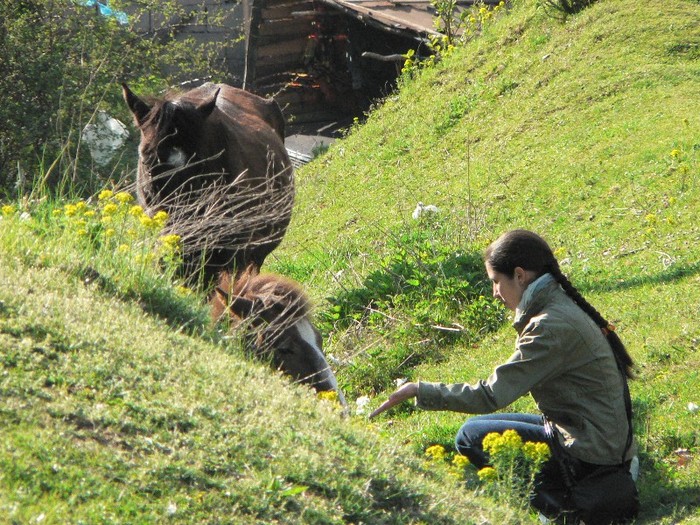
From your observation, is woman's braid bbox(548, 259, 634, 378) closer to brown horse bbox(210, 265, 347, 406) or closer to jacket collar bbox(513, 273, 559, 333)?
jacket collar bbox(513, 273, 559, 333)

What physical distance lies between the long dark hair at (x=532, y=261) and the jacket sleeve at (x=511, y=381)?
34cm

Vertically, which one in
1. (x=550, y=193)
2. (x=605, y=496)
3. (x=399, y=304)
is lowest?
(x=399, y=304)

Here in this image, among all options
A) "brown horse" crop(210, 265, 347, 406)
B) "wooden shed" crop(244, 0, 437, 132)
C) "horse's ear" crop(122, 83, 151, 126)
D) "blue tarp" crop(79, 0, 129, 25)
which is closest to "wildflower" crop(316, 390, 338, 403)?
"brown horse" crop(210, 265, 347, 406)

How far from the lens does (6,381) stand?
4824 mm

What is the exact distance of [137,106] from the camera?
10195 millimetres

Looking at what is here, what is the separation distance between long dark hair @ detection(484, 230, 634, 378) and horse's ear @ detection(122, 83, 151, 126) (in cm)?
502

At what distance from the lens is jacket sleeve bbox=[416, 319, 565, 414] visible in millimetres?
5941

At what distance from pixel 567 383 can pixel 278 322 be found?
2.12m

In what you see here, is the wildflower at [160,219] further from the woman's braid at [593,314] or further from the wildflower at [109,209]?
the woman's braid at [593,314]

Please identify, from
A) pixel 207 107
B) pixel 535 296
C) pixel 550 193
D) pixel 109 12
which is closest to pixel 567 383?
pixel 535 296

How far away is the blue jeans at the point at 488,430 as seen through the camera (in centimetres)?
634

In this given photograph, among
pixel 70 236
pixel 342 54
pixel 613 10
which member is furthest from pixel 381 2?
pixel 70 236

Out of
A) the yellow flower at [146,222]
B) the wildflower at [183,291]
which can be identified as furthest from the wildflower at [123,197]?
the wildflower at [183,291]

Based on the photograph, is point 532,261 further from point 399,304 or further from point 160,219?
point 399,304
